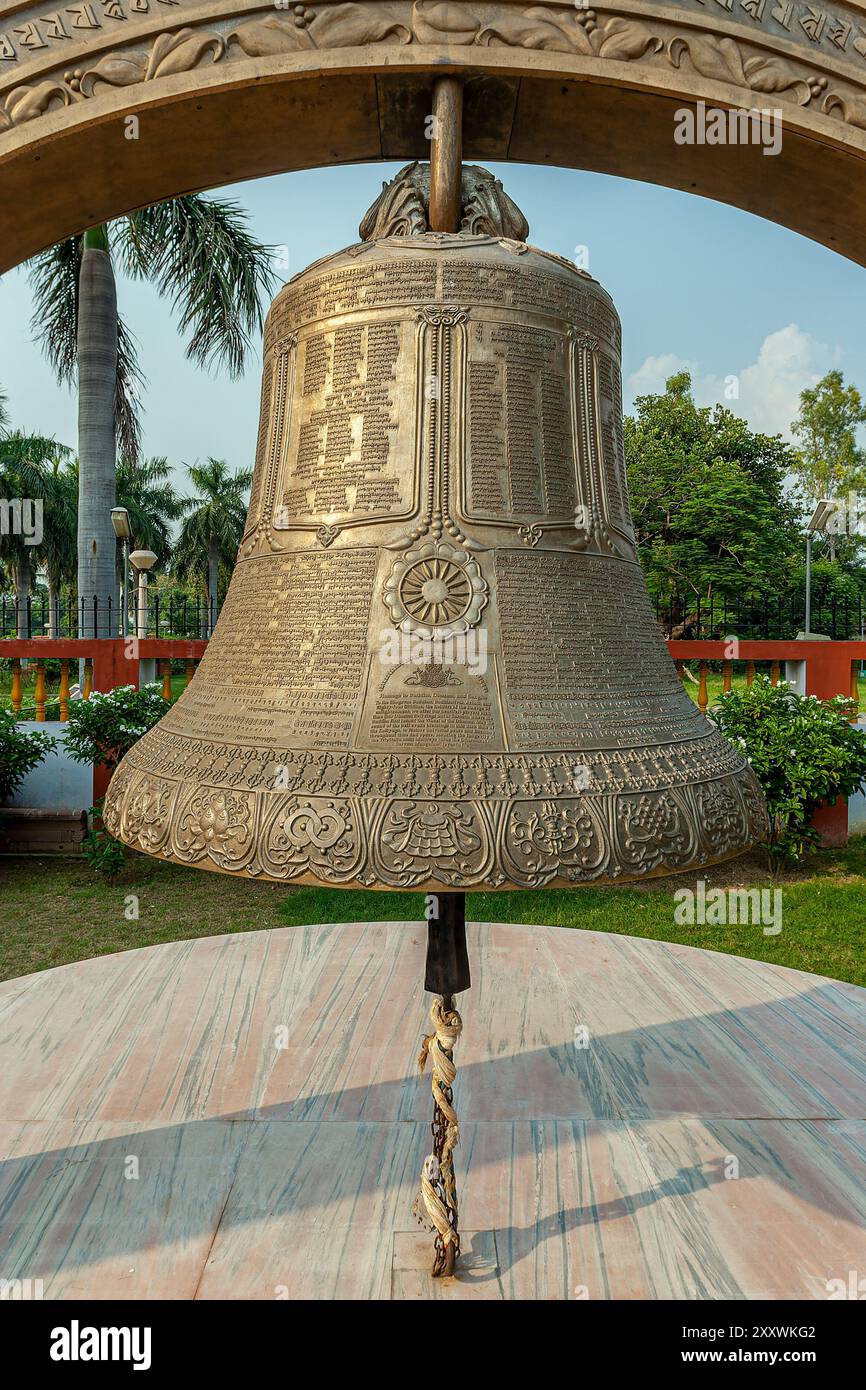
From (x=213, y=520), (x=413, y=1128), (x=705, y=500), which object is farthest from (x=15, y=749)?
(x=213, y=520)

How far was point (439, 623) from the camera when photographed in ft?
5.61

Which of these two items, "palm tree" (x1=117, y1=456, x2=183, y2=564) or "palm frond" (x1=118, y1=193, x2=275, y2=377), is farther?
"palm tree" (x1=117, y1=456, x2=183, y2=564)

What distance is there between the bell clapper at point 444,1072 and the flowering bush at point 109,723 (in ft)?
17.2

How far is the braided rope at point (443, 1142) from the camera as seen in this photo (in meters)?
1.98

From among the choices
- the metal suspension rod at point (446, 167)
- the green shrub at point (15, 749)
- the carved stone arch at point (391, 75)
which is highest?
the carved stone arch at point (391, 75)

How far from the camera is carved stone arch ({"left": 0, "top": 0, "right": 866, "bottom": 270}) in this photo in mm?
1979

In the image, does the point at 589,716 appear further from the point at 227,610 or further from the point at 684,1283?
the point at 684,1283

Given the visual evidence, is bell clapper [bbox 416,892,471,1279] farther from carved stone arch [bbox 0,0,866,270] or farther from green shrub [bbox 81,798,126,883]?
green shrub [bbox 81,798,126,883]

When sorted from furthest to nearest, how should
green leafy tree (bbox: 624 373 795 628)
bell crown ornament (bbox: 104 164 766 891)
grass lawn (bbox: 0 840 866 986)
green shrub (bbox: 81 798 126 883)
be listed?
green leafy tree (bbox: 624 373 795 628) → green shrub (bbox: 81 798 126 883) → grass lawn (bbox: 0 840 866 986) → bell crown ornament (bbox: 104 164 766 891)

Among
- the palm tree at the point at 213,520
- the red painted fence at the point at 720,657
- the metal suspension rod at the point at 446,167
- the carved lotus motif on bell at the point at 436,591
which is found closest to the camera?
the carved lotus motif on bell at the point at 436,591

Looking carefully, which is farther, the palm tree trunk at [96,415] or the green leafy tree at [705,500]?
the green leafy tree at [705,500]

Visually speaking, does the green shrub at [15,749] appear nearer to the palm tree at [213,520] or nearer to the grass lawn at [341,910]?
the grass lawn at [341,910]

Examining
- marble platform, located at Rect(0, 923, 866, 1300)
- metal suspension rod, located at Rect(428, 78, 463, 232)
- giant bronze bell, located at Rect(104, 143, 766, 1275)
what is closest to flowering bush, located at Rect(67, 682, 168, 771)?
marble platform, located at Rect(0, 923, 866, 1300)

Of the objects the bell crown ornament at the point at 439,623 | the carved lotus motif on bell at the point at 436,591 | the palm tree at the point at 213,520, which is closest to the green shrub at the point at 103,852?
the bell crown ornament at the point at 439,623
